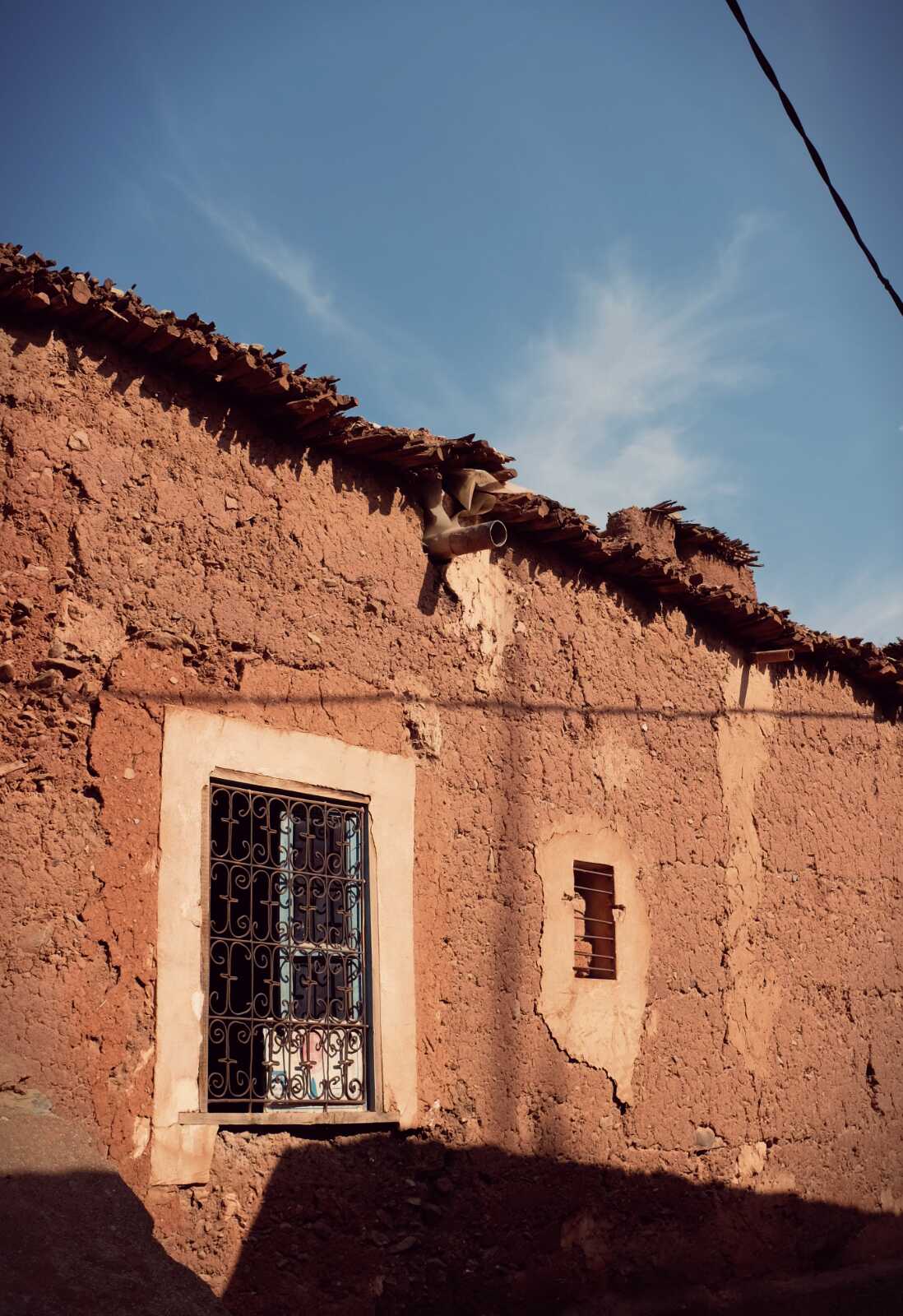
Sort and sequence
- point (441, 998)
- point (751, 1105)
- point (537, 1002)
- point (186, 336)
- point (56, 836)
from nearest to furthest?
1. point (56, 836)
2. point (186, 336)
3. point (441, 998)
4. point (537, 1002)
5. point (751, 1105)

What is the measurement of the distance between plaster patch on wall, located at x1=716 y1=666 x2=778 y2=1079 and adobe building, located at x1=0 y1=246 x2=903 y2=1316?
26 mm

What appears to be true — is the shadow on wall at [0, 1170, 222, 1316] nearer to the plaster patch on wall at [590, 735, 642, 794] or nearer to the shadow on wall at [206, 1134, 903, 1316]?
the shadow on wall at [206, 1134, 903, 1316]

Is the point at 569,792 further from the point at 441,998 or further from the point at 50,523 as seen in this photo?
the point at 50,523

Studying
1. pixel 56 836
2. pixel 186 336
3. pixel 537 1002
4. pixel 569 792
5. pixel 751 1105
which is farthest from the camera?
pixel 751 1105

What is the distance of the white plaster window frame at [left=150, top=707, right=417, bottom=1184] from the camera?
4996 mm

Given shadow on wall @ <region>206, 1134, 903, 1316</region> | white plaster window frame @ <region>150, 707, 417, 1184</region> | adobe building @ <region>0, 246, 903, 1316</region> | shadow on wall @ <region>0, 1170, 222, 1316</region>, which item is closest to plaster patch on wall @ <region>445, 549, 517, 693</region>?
adobe building @ <region>0, 246, 903, 1316</region>

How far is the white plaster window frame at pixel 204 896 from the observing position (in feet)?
16.4

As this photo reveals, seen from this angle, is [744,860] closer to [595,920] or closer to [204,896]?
[595,920]

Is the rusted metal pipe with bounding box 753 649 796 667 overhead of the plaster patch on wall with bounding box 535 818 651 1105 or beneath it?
overhead

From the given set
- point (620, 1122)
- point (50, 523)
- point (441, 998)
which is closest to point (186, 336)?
point (50, 523)

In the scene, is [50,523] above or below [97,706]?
above

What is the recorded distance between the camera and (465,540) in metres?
6.48

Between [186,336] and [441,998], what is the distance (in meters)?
2.96

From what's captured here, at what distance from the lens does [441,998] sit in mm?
6164
